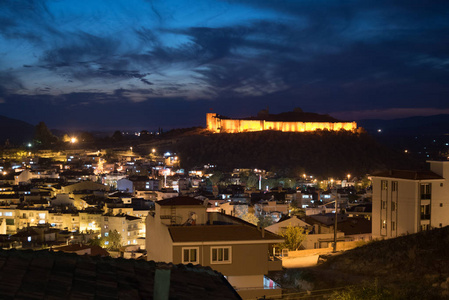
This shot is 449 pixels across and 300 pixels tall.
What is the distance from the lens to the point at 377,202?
60.5 feet

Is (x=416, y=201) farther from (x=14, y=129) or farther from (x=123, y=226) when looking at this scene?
(x=14, y=129)

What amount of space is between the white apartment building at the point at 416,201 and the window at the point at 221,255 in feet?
36.1

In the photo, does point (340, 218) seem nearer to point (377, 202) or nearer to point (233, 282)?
point (377, 202)

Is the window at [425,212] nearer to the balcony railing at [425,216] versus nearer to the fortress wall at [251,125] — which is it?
the balcony railing at [425,216]

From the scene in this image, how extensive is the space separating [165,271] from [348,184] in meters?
49.9

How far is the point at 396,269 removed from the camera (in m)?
11.9

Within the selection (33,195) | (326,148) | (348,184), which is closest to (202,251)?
(33,195)

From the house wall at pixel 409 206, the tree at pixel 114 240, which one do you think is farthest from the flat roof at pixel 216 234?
the tree at pixel 114 240

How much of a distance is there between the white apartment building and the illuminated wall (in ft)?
218

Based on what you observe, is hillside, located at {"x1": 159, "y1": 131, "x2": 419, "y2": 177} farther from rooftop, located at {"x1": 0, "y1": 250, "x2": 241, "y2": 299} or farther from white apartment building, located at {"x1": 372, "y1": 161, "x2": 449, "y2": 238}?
rooftop, located at {"x1": 0, "y1": 250, "x2": 241, "y2": 299}

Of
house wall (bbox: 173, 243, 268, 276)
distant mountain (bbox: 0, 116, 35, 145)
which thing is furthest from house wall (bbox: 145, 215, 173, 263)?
distant mountain (bbox: 0, 116, 35, 145)

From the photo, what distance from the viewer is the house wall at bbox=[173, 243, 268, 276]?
7.54 m

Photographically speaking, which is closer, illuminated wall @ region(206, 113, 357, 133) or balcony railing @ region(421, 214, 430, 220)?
balcony railing @ region(421, 214, 430, 220)

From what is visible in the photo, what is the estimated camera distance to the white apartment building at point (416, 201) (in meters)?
17.0
